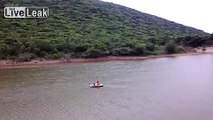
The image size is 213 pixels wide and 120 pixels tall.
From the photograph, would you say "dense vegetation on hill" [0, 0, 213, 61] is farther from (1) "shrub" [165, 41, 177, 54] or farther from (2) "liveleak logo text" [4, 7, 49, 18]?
(2) "liveleak logo text" [4, 7, 49, 18]

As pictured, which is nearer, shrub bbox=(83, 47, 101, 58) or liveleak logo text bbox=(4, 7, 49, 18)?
shrub bbox=(83, 47, 101, 58)

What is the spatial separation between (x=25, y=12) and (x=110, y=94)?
43453mm

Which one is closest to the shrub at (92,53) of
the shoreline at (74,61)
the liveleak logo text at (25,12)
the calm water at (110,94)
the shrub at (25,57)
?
the shoreline at (74,61)

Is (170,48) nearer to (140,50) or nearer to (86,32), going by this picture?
(140,50)

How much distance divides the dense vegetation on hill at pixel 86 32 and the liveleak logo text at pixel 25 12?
105 cm

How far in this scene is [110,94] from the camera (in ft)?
85.9

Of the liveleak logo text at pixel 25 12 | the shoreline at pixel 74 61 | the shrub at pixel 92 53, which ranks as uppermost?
the liveleak logo text at pixel 25 12

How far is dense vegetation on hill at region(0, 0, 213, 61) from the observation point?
5116 cm

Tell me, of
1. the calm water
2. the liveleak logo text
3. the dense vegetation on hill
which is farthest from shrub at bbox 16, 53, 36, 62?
the liveleak logo text

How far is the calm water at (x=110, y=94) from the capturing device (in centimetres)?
2062

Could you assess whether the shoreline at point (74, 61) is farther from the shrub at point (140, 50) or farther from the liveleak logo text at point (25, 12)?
the liveleak logo text at point (25, 12)

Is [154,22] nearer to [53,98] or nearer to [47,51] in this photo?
[47,51]

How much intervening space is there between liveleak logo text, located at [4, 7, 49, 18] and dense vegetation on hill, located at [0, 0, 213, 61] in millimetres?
1051

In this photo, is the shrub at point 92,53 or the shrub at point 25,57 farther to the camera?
the shrub at point 92,53
